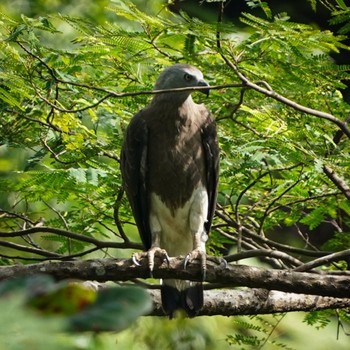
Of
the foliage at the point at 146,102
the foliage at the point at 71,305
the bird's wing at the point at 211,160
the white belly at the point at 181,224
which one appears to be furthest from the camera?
the white belly at the point at 181,224

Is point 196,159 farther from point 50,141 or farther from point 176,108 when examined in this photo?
point 50,141

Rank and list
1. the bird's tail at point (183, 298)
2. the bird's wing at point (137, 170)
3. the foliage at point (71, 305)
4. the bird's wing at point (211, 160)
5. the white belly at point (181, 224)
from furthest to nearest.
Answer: the white belly at point (181, 224) → the bird's wing at point (211, 160) → the bird's wing at point (137, 170) → the bird's tail at point (183, 298) → the foliage at point (71, 305)

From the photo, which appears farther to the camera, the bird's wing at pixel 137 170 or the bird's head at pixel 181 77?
the bird's wing at pixel 137 170

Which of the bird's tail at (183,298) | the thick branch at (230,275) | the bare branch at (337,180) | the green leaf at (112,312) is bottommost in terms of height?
the bird's tail at (183,298)

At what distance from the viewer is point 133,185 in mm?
4441

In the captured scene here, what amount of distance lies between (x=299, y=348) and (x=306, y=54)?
2521 mm

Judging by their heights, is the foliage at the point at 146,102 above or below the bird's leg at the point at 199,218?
above

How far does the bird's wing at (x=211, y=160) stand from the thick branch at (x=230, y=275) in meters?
1.02

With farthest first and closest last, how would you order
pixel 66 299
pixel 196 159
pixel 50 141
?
pixel 196 159
pixel 50 141
pixel 66 299

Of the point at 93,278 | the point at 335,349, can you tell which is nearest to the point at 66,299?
the point at 335,349

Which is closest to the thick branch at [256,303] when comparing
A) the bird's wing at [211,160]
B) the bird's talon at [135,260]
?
the bird's talon at [135,260]

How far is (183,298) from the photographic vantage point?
4238mm

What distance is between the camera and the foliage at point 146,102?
3.78m

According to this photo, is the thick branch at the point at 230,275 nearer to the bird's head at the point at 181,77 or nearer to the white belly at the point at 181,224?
the white belly at the point at 181,224
